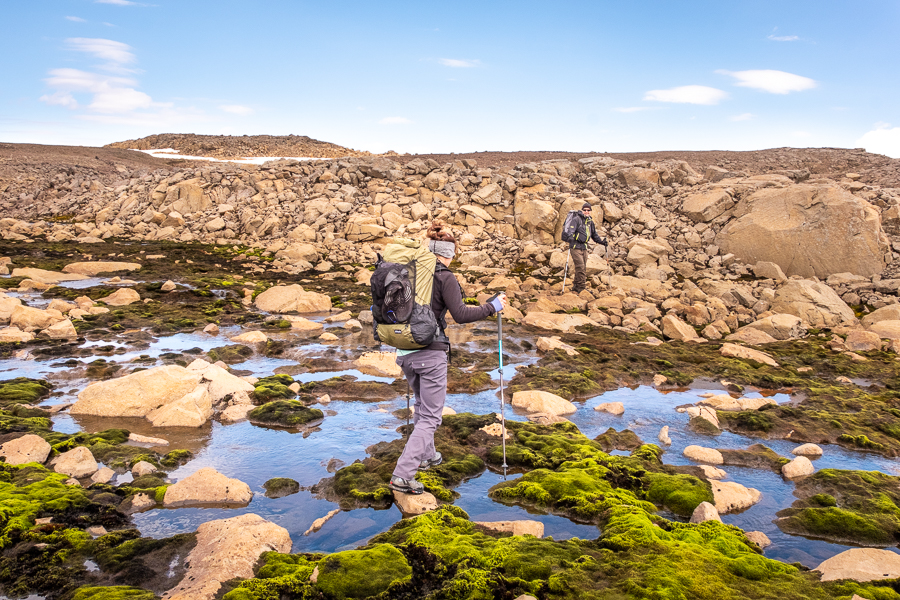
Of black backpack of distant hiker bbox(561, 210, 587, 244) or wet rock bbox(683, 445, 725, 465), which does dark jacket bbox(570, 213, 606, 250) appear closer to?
black backpack of distant hiker bbox(561, 210, 587, 244)

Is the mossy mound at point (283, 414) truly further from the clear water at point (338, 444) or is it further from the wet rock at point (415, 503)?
the wet rock at point (415, 503)

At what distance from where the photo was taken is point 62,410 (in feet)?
30.8

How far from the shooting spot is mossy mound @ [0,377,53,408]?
953 centimetres

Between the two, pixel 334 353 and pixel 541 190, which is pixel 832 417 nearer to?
pixel 334 353

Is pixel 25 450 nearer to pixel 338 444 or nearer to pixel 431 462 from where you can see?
pixel 338 444

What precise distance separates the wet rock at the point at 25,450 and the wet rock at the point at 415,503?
4790 millimetres

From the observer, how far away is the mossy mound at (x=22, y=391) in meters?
9.53

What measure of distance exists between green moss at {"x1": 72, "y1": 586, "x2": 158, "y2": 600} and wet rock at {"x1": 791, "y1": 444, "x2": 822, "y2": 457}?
897 centimetres

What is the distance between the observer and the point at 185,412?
29.8 feet

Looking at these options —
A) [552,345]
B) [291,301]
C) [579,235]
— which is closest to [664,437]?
[552,345]

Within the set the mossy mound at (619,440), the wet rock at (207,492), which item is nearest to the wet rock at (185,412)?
the wet rock at (207,492)

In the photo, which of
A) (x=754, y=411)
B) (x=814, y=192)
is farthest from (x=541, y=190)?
(x=754, y=411)

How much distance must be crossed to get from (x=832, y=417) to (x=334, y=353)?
10584 mm

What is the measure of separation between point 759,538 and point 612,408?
4480 millimetres
